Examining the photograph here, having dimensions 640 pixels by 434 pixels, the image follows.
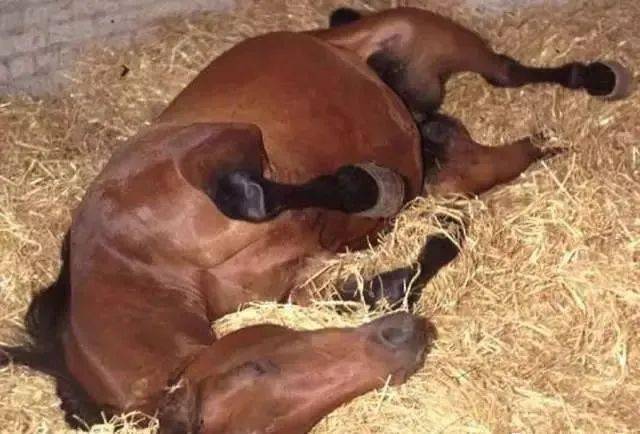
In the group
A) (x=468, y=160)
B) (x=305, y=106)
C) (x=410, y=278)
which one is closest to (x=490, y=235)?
(x=410, y=278)

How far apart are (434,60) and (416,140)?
13.6 inches

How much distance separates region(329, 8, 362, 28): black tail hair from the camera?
13.8ft

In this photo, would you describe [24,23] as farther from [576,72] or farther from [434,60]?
[576,72]

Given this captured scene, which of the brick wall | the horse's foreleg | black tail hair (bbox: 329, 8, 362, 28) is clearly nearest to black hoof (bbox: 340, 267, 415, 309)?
the horse's foreleg

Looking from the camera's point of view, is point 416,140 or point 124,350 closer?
point 124,350

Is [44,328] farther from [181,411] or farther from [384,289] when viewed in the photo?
[384,289]

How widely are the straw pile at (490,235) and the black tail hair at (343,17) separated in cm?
38

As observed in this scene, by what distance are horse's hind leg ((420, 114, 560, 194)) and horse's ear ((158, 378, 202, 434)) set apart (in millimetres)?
1602

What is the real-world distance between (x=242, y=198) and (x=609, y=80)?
5.12 ft

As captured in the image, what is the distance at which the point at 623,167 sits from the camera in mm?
3672

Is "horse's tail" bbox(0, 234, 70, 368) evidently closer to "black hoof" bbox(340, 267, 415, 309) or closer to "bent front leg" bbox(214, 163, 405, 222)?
"bent front leg" bbox(214, 163, 405, 222)

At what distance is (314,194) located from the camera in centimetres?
305

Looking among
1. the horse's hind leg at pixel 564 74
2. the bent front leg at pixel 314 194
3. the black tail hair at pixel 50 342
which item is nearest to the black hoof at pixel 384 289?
the bent front leg at pixel 314 194

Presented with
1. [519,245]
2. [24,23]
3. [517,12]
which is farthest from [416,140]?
[24,23]
